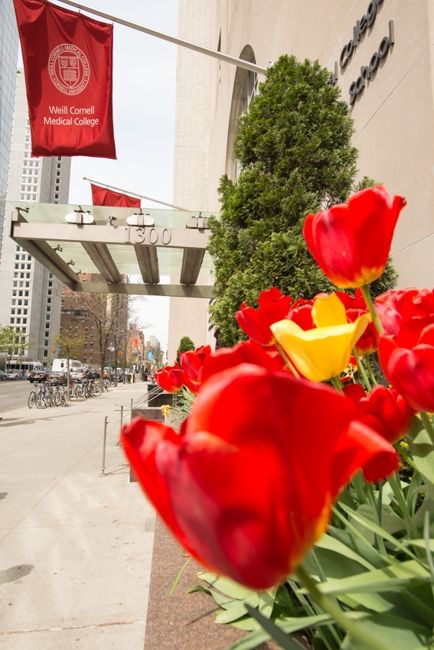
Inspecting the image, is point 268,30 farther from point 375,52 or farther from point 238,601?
point 238,601

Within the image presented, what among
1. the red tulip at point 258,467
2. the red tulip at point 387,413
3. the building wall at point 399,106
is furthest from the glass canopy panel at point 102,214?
the red tulip at point 258,467

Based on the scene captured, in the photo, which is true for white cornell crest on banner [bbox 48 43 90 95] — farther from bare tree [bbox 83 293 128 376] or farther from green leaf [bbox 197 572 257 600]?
bare tree [bbox 83 293 128 376]

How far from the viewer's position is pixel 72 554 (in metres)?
3.94

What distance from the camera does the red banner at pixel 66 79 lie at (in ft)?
26.0

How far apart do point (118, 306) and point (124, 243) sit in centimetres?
2688

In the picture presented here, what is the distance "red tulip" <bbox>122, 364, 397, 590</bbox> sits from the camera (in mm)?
356

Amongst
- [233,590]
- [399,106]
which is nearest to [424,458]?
[233,590]

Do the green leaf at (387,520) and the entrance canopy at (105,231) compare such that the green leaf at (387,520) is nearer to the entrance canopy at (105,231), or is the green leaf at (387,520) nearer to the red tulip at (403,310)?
the red tulip at (403,310)

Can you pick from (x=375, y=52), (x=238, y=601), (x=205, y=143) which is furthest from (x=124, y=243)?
(x=205, y=143)

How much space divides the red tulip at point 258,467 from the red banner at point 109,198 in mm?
15191

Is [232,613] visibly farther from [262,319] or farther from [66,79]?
[66,79]

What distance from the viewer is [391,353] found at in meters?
0.73

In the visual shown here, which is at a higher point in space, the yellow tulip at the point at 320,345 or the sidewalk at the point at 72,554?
the yellow tulip at the point at 320,345

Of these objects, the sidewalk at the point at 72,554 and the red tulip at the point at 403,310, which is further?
the sidewalk at the point at 72,554
